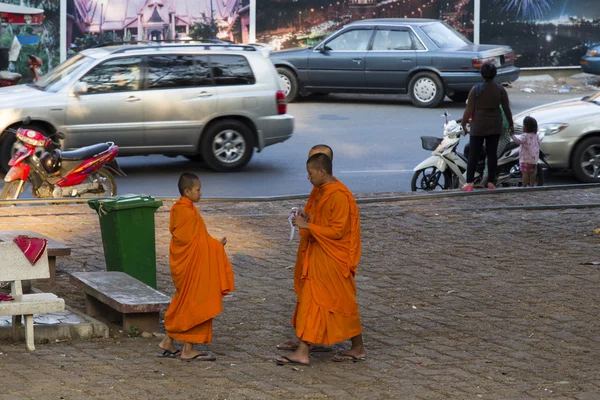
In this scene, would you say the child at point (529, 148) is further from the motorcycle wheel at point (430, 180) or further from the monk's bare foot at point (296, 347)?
the monk's bare foot at point (296, 347)

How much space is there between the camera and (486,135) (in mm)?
13023

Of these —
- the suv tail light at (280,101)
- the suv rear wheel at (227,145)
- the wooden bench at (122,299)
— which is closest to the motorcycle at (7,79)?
the suv rear wheel at (227,145)

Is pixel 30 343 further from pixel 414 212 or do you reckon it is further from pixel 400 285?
pixel 414 212

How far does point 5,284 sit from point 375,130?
1112 cm

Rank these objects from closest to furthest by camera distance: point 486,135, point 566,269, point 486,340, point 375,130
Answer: point 486,340 < point 566,269 < point 486,135 < point 375,130

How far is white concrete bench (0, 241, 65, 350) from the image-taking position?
268 inches

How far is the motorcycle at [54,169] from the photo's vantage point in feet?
40.8

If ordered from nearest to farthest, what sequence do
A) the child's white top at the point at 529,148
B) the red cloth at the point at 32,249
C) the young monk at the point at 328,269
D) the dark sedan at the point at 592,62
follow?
the young monk at the point at 328,269, the red cloth at the point at 32,249, the child's white top at the point at 529,148, the dark sedan at the point at 592,62

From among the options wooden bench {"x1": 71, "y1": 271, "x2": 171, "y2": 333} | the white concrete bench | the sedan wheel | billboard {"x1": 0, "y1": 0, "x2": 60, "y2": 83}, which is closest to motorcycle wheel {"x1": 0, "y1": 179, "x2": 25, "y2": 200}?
wooden bench {"x1": 71, "y1": 271, "x2": 171, "y2": 333}

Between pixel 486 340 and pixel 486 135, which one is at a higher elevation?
pixel 486 135

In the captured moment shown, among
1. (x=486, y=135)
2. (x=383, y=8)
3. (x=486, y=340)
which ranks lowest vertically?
(x=486, y=340)

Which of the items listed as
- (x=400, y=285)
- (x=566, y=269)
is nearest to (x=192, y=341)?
(x=400, y=285)

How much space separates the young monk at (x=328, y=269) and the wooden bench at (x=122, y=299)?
1090 millimetres

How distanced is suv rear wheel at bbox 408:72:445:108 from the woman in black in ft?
28.3
